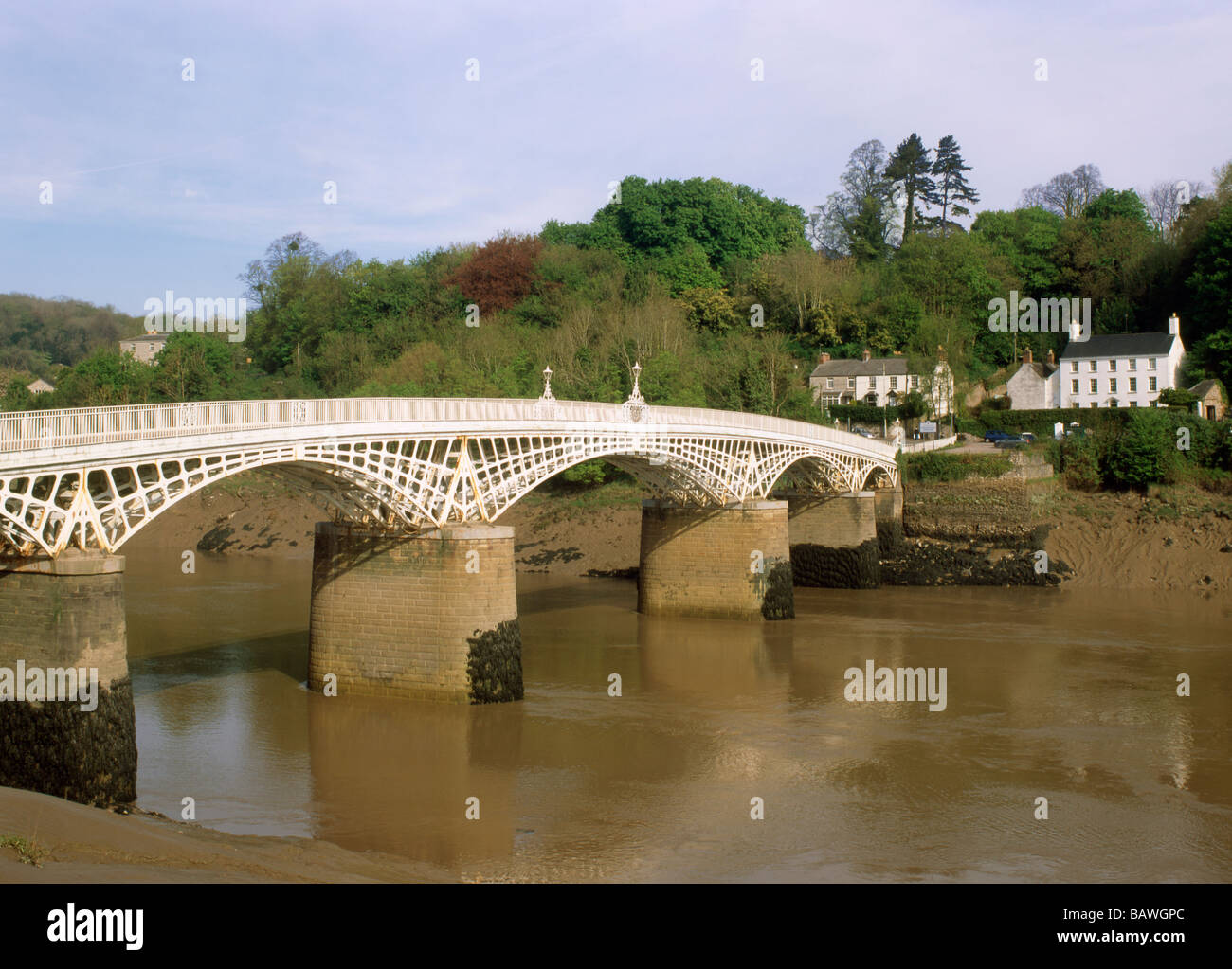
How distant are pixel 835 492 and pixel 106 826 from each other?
40.1m

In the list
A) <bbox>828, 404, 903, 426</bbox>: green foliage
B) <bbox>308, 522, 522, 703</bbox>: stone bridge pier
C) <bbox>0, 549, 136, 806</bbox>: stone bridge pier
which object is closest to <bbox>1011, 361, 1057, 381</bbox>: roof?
<bbox>828, 404, 903, 426</bbox>: green foliage

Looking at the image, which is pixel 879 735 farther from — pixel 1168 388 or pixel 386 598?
pixel 1168 388

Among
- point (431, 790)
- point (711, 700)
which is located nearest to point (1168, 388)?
point (711, 700)

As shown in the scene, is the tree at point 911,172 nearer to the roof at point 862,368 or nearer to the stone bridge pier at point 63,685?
the roof at point 862,368

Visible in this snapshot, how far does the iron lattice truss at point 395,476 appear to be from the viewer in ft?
66.4

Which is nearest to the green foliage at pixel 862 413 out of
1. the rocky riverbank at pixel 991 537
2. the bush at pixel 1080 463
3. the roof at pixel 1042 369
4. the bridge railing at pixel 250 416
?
the roof at pixel 1042 369

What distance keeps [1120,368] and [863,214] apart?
3720cm

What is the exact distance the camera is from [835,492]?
5122 centimetres

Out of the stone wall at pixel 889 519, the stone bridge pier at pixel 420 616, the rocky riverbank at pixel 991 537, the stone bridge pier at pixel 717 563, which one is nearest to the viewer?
the stone bridge pier at pixel 420 616

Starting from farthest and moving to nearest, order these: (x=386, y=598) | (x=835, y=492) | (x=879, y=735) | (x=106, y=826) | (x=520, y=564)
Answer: (x=520, y=564) → (x=835, y=492) → (x=386, y=598) → (x=879, y=735) → (x=106, y=826)

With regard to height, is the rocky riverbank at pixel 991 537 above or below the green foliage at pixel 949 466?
below

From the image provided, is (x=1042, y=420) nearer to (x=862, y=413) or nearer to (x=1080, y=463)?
(x=1080, y=463)

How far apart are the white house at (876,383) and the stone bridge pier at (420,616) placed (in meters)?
49.4

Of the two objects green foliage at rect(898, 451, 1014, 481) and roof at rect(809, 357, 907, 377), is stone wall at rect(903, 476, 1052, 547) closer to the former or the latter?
green foliage at rect(898, 451, 1014, 481)
